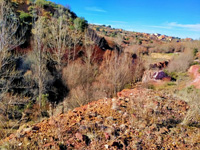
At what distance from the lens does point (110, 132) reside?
116 inches

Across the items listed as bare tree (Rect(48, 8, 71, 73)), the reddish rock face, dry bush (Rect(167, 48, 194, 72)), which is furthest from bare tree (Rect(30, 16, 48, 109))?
dry bush (Rect(167, 48, 194, 72))

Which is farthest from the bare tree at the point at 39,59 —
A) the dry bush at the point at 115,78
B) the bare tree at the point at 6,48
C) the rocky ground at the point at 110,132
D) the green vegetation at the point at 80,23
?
the green vegetation at the point at 80,23

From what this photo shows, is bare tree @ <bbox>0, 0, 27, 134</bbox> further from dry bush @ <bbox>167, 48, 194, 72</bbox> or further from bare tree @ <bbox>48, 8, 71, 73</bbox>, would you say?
dry bush @ <bbox>167, 48, 194, 72</bbox>

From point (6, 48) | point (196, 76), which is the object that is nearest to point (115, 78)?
point (6, 48)

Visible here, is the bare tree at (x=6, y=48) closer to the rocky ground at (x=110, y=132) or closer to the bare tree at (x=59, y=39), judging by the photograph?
the rocky ground at (x=110, y=132)

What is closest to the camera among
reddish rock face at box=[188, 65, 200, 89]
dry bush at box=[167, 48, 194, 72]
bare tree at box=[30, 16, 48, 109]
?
bare tree at box=[30, 16, 48, 109]

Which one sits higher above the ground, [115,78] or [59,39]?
[59,39]

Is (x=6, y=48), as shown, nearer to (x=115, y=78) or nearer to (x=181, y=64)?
(x=115, y=78)

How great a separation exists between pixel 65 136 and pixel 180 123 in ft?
9.88

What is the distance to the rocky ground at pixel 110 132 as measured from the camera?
254 cm

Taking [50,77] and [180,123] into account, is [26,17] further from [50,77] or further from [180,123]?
[180,123]

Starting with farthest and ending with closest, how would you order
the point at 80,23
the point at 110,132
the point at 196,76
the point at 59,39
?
1. the point at 80,23
2. the point at 196,76
3. the point at 59,39
4. the point at 110,132

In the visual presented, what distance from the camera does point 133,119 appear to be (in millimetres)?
3504

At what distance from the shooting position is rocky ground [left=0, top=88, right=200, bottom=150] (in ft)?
8.34
